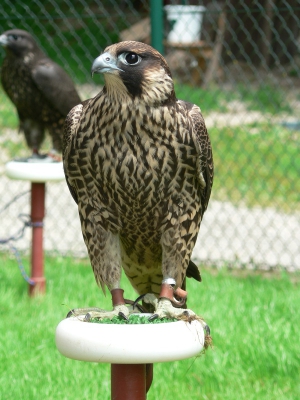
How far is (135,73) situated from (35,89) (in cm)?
295

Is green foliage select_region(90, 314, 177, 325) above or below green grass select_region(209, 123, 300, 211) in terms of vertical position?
below

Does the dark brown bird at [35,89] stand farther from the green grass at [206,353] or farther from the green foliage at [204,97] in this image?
the green foliage at [204,97]

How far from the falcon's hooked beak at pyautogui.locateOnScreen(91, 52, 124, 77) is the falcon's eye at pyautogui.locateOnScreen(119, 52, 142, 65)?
0.03 m

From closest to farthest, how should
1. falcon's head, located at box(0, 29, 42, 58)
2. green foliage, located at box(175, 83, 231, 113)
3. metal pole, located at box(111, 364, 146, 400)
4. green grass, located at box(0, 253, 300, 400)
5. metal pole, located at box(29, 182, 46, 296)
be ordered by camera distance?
metal pole, located at box(111, 364, 146, 400)
green grass, located at box(0, 253, 300, 400)
metal pole, located at box(29, 182, 46, 296)
falcon's head, located at box(0, 29, 42, 58)
green foliage, located at box(175, 83, 231, 113)

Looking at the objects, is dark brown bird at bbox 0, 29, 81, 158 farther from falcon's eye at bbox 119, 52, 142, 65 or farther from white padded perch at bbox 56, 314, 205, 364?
white padded perch at bbox 56, 314, 205, 364

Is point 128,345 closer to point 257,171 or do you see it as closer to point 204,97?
point 257,171

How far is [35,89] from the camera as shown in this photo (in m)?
5.17

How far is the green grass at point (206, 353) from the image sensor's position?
3.28m

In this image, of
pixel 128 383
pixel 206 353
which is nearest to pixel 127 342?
pixel 128 383

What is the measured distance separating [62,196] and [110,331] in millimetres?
5272

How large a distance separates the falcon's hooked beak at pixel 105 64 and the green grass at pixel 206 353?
117 cm

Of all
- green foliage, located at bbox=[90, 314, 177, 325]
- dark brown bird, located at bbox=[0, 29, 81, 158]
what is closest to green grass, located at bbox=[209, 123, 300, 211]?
dark brown bird, located at bbox=[0, 29, 81, 158]

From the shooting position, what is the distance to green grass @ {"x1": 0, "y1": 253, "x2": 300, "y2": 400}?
129 inches

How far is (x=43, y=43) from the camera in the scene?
9.84 m
